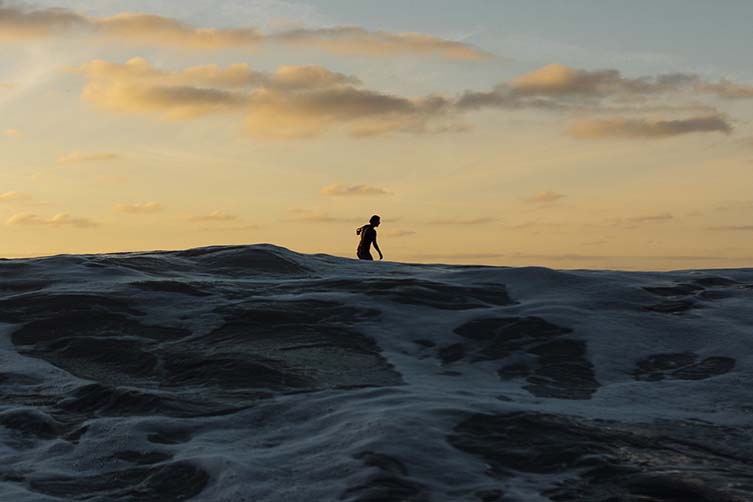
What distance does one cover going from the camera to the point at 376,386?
8.22 m

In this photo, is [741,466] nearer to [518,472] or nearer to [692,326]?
[518,472]

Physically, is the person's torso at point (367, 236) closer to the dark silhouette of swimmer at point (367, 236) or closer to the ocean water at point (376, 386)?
the dark silhouette of swimmer at point (367, 236)

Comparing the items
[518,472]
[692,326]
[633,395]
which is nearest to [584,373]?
[633,395]

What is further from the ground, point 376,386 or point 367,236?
point 367,236

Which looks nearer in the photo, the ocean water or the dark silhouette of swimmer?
the ocean water

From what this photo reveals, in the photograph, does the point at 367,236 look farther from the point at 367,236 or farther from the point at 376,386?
the point at 376,386

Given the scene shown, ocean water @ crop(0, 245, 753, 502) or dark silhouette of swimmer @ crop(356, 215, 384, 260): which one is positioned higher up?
dark silhouette of swimmer @ crop(356, 215, 384, 260)

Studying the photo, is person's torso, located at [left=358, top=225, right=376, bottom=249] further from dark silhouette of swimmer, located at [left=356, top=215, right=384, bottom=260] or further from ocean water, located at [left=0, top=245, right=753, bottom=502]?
ocean water, located at [left=0, top=245, right=753, bottom=502]

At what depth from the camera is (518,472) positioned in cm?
596

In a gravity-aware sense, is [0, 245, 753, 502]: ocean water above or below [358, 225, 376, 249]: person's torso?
below

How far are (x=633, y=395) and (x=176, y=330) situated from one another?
207 inches

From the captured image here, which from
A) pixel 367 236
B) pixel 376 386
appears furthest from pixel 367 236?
pixel 376 386

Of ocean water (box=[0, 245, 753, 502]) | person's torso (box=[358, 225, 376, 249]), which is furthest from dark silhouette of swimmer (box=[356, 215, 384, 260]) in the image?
ocean water (box=[0, 245, 753, 502])

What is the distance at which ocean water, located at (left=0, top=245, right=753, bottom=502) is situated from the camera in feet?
19.4
